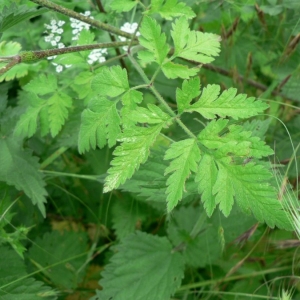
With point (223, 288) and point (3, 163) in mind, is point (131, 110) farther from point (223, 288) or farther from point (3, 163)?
point (223, 288)

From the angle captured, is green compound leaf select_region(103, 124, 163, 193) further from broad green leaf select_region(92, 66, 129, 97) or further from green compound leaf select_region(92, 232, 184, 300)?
green compound leaf select_region(92, 232, 184, 300)

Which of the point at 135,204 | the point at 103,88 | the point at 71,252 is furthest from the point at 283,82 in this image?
the point at 71,252

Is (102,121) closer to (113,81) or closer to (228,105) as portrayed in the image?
(113,81)

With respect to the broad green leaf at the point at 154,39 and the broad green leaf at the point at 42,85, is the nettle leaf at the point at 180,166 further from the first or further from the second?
the broad green leaf at the point at 42,85

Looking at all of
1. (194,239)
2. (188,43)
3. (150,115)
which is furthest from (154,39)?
(194,239)

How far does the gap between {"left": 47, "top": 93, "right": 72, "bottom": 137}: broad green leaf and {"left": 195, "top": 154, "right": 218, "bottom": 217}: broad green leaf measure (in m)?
0.58

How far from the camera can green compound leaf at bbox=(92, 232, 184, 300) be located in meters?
1.50

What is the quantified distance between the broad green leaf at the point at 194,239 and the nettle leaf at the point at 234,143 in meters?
0.56

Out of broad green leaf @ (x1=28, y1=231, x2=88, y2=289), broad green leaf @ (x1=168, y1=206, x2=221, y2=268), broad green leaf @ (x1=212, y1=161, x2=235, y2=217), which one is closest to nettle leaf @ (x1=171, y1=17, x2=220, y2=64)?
broad green leaf @ (x1=212, y1=161, x2=235, y2=217)

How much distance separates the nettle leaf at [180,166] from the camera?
1.07m

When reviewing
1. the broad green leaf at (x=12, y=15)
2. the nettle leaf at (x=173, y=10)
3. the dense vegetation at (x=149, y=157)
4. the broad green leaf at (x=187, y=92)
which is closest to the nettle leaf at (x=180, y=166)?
the dense vegetation at (x=149, y=157)

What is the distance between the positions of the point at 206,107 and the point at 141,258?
66cm

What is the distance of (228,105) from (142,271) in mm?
686

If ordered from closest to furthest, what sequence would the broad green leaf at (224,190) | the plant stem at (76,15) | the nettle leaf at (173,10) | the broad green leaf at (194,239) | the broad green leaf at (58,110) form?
the broad green leaf at (224,190)
the plant stem at (76,15)
the nettle leaf at (173,10)
the broad green leaf at (58,110)
the broad green leaf at (194,239)
